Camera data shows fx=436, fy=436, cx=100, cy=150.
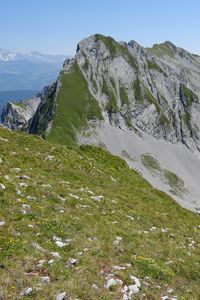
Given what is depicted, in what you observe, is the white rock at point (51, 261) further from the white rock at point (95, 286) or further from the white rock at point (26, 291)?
the white rock at point (26, 291)

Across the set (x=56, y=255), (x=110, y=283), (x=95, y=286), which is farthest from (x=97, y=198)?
(x=95, y=286)

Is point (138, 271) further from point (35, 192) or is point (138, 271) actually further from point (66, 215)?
point (35, 192)

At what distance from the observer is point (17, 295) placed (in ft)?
47.7

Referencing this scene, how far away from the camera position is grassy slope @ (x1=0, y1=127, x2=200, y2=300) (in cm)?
1630

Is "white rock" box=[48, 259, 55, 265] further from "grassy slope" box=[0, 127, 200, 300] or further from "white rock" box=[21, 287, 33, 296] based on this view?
"white rock" box=[21, 287, 33, 296]

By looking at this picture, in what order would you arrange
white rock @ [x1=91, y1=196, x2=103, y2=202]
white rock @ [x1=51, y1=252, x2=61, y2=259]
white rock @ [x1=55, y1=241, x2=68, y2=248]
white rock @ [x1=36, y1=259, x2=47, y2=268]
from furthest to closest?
1. white rock @ [x1=91, y1=196, x2=103, y2=202]
2. white rock @ [x1=55, y1=241, x2=68, y2=248]
3. white rock @ [x1=51, y1=252, x2=61, y2=259]
4. white rock @ [x1=36, y1=259, x2=47, y2=268]

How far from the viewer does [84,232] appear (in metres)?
21.1

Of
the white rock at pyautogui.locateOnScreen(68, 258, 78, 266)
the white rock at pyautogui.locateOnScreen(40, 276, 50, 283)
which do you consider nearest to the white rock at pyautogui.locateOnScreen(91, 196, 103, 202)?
the white rock at pyautogui.locateOnScreen(68, 258, 78, 266)

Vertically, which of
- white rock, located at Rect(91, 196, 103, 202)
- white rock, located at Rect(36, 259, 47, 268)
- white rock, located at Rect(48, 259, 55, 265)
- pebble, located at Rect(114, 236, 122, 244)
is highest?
white rock, located at Rect(48, 259, 55, 265)

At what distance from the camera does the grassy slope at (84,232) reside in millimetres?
16297

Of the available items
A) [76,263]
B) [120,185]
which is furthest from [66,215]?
[120,185]

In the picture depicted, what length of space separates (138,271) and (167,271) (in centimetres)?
165

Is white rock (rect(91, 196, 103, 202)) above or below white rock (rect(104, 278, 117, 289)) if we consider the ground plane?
below

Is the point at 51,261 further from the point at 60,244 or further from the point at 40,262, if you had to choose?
the point at 60,244
